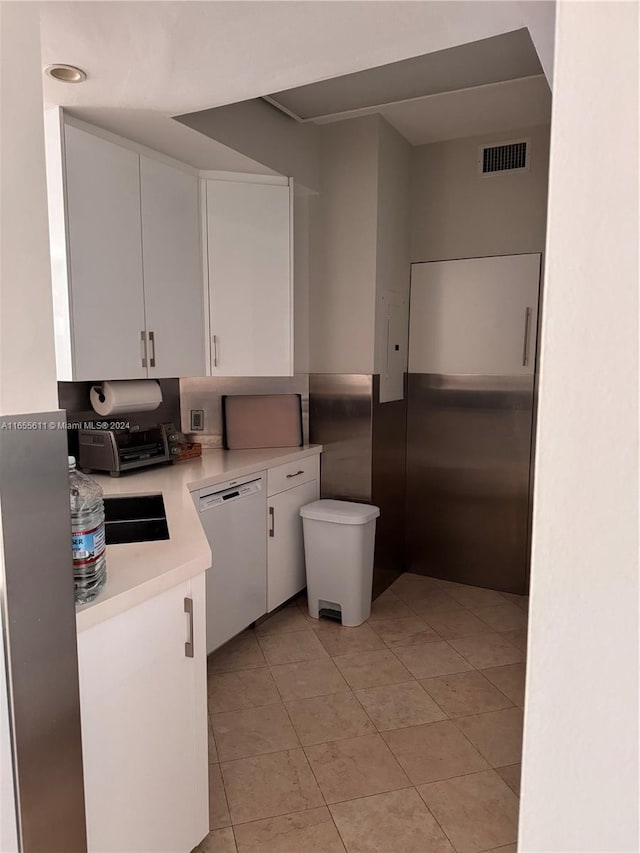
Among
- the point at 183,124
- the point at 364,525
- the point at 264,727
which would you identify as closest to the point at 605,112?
the point at 183,124

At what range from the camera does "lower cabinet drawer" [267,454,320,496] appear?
3022 millimetres

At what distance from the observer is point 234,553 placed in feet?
9.05

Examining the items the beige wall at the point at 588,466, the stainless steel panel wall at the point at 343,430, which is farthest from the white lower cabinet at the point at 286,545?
the beige wall at the point at 588,466

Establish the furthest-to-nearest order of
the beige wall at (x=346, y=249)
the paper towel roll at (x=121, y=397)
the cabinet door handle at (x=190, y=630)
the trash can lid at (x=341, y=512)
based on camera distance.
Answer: the beige wall at (x=346, y=249)
the trash can lid at (x=341, y=512)
the paper towel roll at (x=121, y=397)
the cabinet door handle at (x=190, y=630)

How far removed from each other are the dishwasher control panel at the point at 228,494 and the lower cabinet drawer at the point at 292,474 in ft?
0.36

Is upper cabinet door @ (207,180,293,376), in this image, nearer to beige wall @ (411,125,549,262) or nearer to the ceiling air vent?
beige wall @ (411,125,549,262)

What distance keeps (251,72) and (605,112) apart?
1531 millimetres

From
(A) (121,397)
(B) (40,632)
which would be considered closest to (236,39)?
(B) (40,632)

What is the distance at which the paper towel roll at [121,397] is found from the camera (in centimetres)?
267

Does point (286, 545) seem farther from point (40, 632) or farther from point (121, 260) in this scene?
point (40, 632)

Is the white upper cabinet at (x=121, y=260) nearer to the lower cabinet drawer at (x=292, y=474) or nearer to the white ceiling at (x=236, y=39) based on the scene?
the white ceiling at (x=236, y=39)

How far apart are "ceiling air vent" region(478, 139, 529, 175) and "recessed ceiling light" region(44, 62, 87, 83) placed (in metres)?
2.39

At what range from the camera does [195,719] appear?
156 cm

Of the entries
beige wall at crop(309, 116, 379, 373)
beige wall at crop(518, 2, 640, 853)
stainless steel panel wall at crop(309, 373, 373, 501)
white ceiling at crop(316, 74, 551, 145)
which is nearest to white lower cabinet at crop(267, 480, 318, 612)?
stainless steel panel wall at crop(309, 373, 373, 501)
